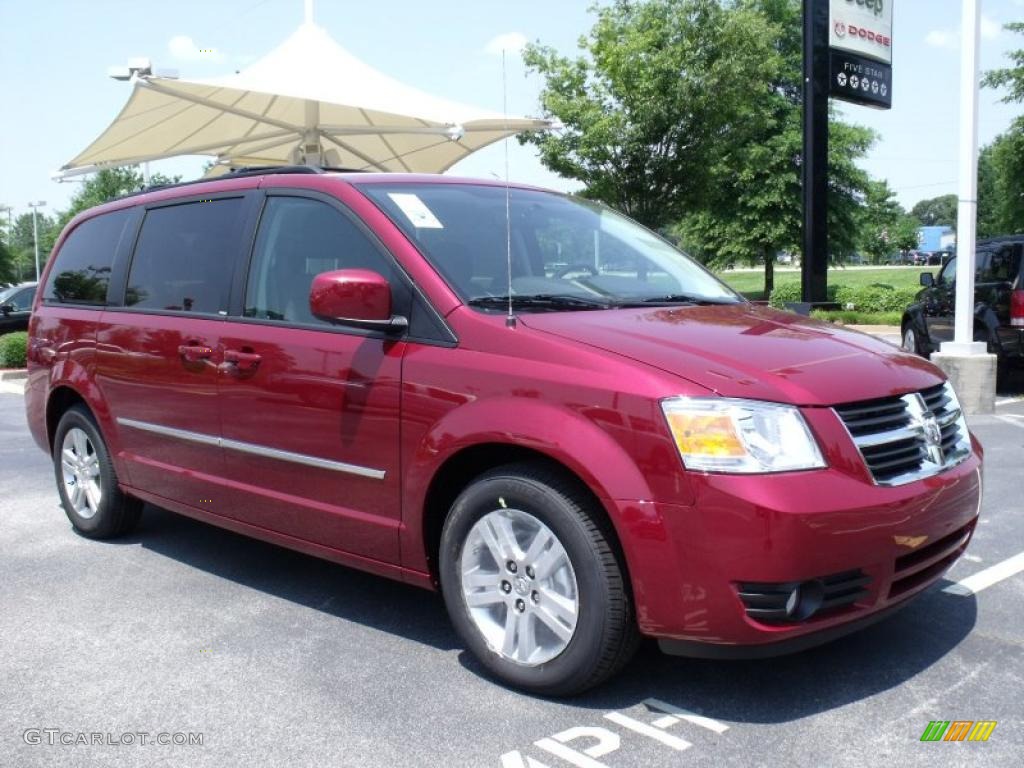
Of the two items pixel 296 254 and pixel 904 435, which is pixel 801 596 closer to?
pixel 904 435

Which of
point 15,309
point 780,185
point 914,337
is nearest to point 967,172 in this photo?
point 914,337

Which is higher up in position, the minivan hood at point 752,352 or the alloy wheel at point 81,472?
the minivan hood at point 752,352

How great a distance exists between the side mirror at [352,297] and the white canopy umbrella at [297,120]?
5.54 m

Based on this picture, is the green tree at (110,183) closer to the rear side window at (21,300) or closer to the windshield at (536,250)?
the rear side window at (21,300)

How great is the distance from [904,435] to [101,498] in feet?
13.1

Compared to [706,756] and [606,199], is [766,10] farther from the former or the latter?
[706,756]

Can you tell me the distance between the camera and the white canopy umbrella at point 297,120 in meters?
9.44

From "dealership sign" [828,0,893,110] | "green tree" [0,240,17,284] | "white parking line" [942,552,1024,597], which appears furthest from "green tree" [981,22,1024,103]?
"green tree" [0,240,17,284]

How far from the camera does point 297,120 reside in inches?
455

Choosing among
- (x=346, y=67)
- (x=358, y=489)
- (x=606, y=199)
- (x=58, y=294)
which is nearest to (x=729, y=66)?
(x=606, y=199)

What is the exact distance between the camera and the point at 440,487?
3.43m

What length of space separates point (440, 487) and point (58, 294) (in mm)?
3215

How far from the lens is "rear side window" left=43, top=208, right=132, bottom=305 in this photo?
202 inches

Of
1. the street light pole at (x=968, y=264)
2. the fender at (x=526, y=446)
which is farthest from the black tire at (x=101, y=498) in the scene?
the street light pole at (x=968, y=264)
